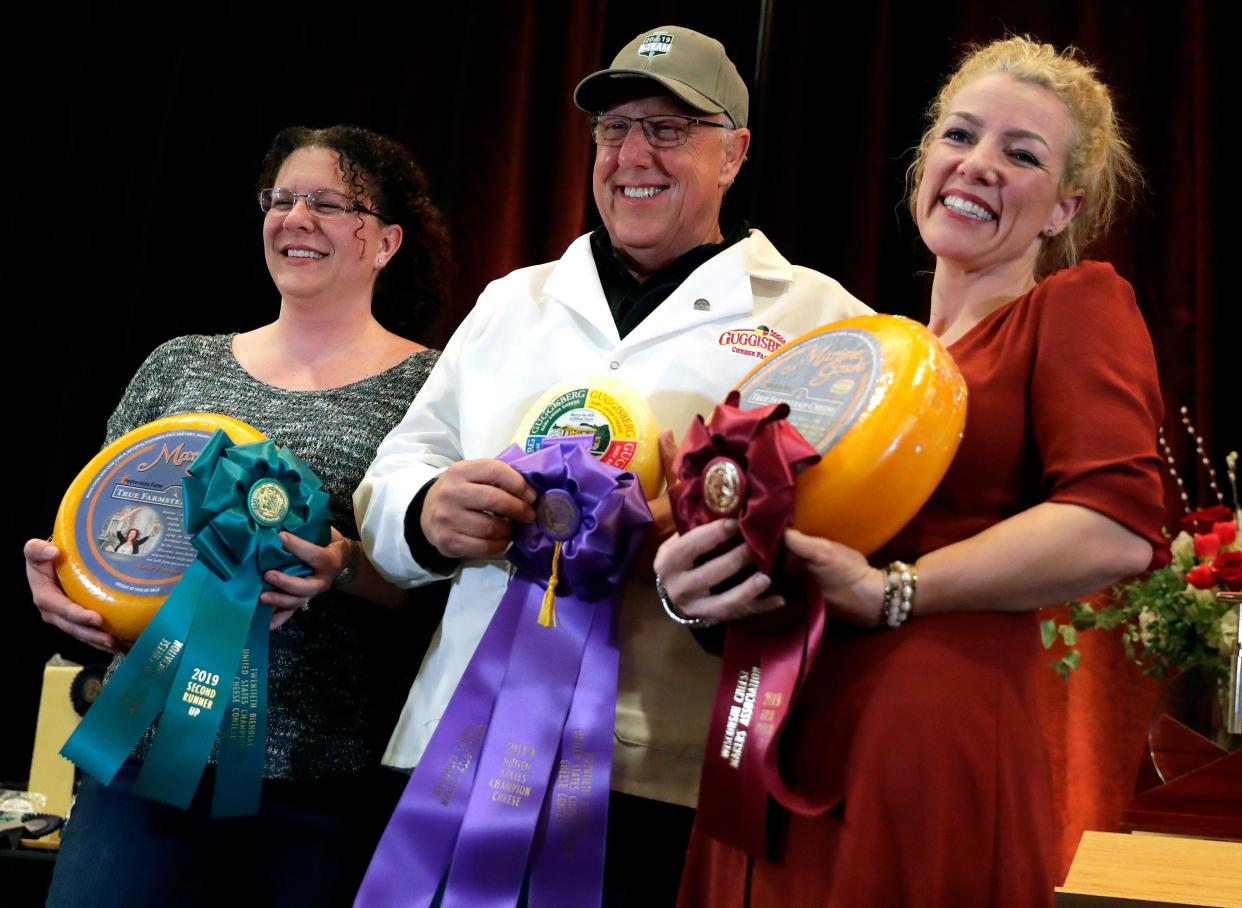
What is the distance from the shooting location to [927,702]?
1.16 meters

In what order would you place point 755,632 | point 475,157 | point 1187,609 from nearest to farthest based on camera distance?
point 755,632, point 1187,609, point 475,157

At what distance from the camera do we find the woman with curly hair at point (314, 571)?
1725 mm

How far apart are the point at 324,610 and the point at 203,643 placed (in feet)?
0.82

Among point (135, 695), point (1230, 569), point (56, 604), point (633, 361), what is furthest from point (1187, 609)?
point (56, 604)

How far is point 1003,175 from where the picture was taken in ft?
4.61

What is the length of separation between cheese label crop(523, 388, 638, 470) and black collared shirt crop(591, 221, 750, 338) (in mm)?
236

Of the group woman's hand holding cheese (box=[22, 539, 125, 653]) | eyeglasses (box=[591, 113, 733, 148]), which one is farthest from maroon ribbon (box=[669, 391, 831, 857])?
woman's hand holding cheese (box=[22, 539, 125, 653])

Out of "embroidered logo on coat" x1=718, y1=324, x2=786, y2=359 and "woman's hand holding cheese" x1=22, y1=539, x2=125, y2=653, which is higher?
"embroidered logo on coat" x1=718, y1=324, x2=786, y2=359

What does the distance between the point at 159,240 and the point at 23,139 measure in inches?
20.0

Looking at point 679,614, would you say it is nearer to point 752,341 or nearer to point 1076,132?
point 752,341

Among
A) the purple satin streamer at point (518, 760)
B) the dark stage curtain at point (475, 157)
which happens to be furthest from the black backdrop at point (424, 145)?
the purple satin streamer at point (518, 760)

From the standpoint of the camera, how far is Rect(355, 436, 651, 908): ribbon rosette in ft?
4.64

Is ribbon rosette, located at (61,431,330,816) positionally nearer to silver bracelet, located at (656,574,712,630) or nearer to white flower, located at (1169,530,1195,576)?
silver bracelet, located at (656,574,712,630)

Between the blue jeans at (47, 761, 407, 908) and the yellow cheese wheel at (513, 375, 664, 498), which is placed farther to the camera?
the blue jeans at (47, 761, 407, 908)
